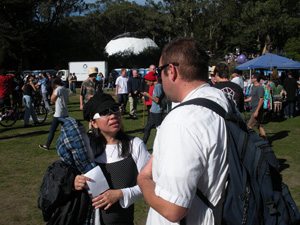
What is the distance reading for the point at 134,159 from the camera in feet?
8.18

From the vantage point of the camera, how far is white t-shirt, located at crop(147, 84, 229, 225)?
1.29 m

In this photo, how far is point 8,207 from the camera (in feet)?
14.7

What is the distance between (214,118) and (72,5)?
52.5 meters

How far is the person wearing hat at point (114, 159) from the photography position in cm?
230

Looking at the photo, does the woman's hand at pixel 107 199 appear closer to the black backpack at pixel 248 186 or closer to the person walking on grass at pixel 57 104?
the black backpack at pixel 248 186

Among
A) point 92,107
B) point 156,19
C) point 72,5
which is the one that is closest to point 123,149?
point 92,107

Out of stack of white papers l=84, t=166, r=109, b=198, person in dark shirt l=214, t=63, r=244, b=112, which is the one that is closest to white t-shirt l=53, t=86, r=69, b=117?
person in dark shirt l=214, t=63, r=244, b=112

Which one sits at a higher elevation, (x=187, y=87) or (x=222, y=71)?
(x=222, y=71)

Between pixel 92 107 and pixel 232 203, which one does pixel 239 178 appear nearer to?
pixel 232 203

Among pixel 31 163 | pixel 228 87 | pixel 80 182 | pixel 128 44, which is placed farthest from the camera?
pixel 128 44

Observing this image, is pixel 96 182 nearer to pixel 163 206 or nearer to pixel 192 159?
pixel 163 206

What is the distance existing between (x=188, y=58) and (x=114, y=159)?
49.2 inches

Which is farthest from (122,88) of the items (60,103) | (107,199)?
(107,199)

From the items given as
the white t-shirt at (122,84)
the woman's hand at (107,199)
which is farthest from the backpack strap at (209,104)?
the white t-shirt at (122,84)
